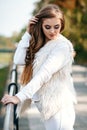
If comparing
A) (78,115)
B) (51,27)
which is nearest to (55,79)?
(51,27)

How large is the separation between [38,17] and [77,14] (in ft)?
106

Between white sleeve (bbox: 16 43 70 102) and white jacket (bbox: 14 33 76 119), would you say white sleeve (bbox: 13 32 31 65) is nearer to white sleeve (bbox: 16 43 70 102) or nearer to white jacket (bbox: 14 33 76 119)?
white jacket (bbox: 14 33 76 119)

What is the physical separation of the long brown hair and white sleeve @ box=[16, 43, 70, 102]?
0.23 m

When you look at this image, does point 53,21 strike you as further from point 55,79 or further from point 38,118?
point 38,118

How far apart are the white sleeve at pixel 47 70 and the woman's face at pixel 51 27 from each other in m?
0.13

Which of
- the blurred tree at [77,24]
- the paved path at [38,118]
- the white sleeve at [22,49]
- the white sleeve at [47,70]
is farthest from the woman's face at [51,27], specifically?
the blurred tree at [77,24]

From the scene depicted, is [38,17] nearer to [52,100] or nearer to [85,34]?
[52,100]

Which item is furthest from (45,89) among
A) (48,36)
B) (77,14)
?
(77,14)

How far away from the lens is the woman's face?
4.24 metres

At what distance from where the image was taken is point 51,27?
167 inches

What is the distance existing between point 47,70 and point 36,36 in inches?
18.4

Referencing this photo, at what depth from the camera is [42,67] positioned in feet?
13.5

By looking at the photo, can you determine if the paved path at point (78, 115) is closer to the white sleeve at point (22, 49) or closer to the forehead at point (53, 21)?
the white sleeve at point (22, 49)

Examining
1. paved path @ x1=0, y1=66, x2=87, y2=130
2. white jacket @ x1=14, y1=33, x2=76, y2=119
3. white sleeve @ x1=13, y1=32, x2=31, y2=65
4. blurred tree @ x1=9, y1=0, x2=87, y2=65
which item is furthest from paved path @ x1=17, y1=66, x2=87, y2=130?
blurred tree @ x1=9, y1=0, x2=87, y2=65
